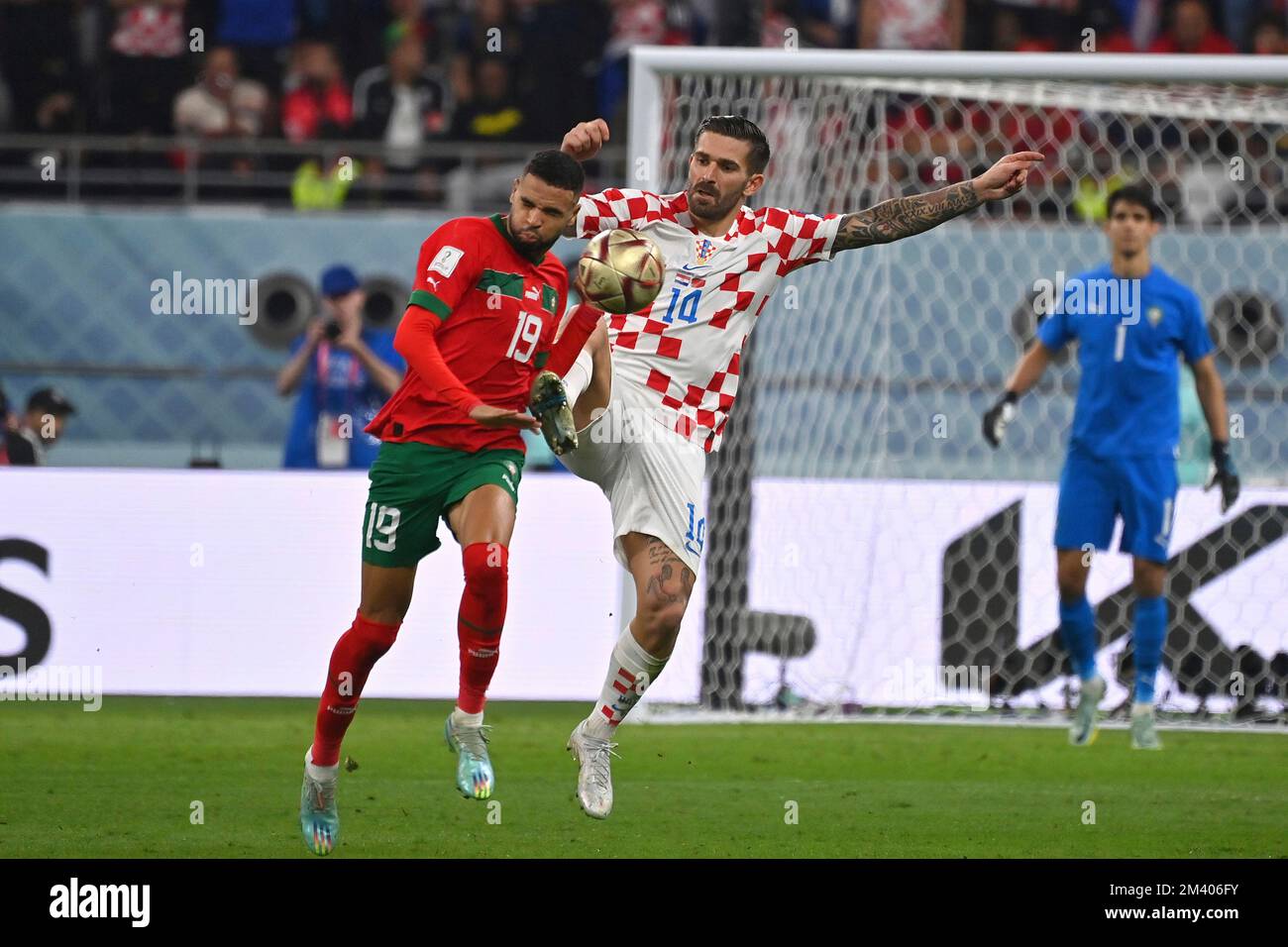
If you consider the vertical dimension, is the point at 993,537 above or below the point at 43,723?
above

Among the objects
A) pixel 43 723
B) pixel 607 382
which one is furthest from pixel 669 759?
pixel 43 723

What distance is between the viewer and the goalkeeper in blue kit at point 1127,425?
9211 millimetres

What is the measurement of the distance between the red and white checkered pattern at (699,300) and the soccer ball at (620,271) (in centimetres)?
41

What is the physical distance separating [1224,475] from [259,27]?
8.95m

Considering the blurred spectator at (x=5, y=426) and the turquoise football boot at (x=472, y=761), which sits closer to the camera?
the turquoise football boot at (x=472, y=761)

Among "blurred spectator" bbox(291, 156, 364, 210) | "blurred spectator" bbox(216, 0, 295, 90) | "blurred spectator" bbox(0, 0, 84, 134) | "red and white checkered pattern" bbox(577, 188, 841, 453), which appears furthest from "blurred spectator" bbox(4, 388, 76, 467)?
"red and white checkered pattern" bbox(577, 188, 841, 453)

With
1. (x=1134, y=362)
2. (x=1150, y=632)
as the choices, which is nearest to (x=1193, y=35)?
(x=1134, y=362)

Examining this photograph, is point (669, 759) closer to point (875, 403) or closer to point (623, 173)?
point (875, 403)

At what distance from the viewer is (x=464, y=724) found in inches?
244

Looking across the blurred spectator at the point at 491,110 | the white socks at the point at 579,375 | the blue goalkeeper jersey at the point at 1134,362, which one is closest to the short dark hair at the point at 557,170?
the white socks at the point at 579,375

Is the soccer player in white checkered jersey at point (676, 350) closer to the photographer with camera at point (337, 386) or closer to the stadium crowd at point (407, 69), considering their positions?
the photographer with camera at point (337, 386)

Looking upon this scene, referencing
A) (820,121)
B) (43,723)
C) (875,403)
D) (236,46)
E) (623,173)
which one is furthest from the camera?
(236,46)

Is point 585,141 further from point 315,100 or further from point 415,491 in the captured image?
point 315,100

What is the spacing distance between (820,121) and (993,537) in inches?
102
